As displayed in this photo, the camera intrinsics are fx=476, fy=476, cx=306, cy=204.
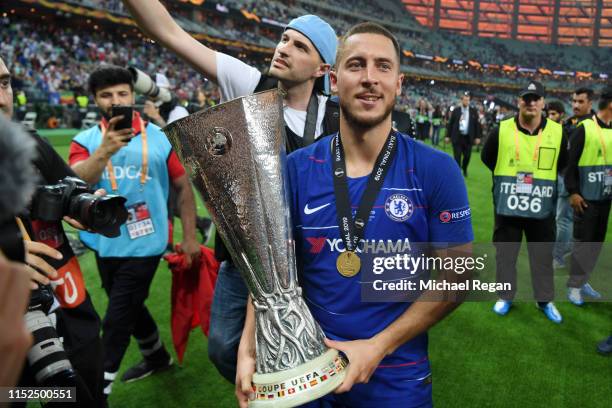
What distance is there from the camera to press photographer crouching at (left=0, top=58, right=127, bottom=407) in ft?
4.19

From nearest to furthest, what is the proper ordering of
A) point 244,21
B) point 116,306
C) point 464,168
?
point 116,306 → point 464,168 → point 244,21

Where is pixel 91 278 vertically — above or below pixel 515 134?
below

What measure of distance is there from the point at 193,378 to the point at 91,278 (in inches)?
89.4

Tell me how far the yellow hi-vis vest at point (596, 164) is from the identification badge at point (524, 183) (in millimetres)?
825

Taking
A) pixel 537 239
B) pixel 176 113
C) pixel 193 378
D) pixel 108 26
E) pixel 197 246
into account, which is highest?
pixel 108 26

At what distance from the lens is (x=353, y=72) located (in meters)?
1.43

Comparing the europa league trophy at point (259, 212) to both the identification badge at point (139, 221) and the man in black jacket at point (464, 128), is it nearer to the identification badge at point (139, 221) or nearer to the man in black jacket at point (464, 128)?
the identification badge at point (139, 221)

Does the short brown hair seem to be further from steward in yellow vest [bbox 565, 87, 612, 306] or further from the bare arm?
steward in yellow vest [bbox 565, 87, 612, 306]

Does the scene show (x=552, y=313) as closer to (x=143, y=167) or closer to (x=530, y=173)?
(x=530, y=173)

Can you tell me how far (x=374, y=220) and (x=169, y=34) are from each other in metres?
1.17

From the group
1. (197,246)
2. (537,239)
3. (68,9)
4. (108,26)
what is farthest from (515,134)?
(108,26)

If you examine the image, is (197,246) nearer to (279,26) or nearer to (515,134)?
(515,134)

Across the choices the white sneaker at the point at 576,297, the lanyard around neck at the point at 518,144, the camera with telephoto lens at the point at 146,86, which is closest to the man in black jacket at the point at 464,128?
the white sneaker at the point at 576,297

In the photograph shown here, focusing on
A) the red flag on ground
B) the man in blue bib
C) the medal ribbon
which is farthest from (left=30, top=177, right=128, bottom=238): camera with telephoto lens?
the red flag on ground
